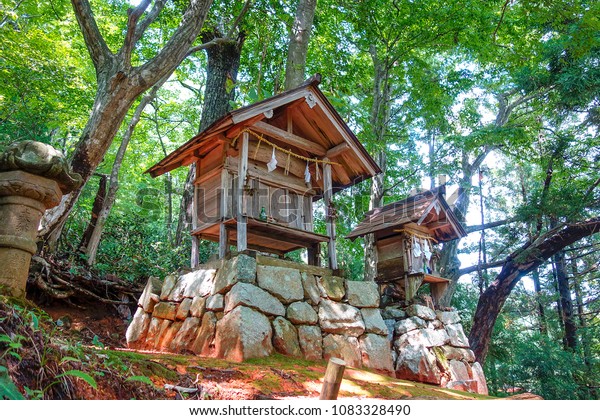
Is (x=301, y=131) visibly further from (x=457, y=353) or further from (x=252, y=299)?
(x=457, y=353)

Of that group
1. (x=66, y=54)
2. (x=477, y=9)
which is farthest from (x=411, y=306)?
(x=66, y=54)

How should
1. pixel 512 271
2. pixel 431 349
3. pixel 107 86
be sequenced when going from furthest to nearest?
pixel 512 271
pixel 431 349
pixel 107 86

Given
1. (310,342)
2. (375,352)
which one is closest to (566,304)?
(375,352)

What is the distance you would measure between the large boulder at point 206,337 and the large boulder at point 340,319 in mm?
1979

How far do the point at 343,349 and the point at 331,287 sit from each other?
3.99 feet

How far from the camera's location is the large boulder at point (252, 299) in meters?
6.70

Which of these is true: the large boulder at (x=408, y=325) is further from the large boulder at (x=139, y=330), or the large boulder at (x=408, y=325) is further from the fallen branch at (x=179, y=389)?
the fallen branch at (x=179, y=389)

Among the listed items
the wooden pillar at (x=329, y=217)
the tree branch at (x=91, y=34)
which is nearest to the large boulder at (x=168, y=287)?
the wooden pillar at (x=329, y=217)

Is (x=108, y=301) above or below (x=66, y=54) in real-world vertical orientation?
below

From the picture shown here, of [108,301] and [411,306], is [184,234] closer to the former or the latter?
[108,301]

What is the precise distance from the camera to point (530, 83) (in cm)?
1474

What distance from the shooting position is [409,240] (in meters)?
10.7

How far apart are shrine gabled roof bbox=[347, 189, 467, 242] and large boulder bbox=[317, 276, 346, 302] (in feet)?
9.41
